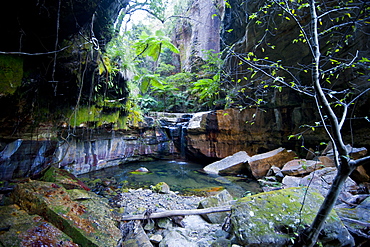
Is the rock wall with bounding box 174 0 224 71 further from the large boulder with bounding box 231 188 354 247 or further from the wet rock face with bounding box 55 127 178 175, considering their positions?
the large boulder with bounding box 231 188 354 247

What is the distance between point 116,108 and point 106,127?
1097mm

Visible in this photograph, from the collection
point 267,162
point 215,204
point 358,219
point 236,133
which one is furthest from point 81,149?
point 358,219

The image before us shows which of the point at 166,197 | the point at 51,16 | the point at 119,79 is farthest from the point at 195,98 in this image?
the point at 51,16

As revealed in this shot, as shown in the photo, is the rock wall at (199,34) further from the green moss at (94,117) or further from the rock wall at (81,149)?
the green moss at (94,117)

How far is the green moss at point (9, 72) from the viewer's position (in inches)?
114

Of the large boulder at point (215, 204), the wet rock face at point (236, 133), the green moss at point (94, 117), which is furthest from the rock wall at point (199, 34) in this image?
the large boulder at point (215, 204)

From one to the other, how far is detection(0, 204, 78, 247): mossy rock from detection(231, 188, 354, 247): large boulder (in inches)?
85.3

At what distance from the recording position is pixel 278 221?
238cm

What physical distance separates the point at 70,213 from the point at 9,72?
2.71 meters

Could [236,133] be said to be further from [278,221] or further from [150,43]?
[278,221]

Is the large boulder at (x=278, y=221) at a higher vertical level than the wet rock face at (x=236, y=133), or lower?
lower

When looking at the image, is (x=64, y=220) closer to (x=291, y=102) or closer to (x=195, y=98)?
(x=291, y=102)

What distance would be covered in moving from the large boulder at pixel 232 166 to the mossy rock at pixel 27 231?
6.93 m

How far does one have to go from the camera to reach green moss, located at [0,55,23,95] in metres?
2.89
